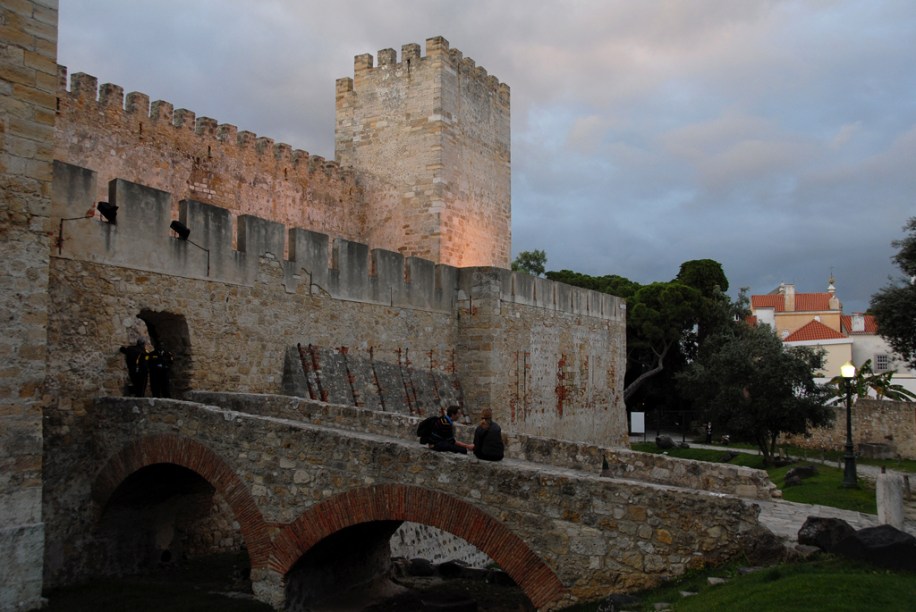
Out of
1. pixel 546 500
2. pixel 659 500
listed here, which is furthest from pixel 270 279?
pixel 659 500

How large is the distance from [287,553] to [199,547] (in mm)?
3496

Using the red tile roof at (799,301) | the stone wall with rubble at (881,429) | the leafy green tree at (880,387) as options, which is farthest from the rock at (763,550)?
the red tile roof at (799,301)

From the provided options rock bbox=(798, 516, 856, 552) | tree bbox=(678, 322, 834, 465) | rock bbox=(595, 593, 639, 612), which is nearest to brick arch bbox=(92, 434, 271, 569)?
rock bbox=(595, 593, 639, 612)

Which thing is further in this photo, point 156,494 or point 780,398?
point 780,398

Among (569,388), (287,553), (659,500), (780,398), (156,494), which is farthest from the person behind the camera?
(780,398)

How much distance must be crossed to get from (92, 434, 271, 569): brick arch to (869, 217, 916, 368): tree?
16724 mm

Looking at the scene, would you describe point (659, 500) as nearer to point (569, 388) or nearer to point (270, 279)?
point (270, 279)

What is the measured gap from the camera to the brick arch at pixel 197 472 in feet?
28.2

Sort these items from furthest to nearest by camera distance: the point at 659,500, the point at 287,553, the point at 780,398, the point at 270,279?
1. the point at 780,398
2. the point at 270,279
3. the point at 287,553
4. the point at 659,500

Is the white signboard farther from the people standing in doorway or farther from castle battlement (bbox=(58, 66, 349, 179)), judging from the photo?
the people standing in doorway

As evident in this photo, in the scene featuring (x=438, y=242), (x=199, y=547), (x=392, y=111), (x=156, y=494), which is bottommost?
(x=199, y=547)

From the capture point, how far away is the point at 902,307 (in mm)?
19500

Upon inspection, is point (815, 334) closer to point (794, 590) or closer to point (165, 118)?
point (165, 118)

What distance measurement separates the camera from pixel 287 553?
27.7 feet
